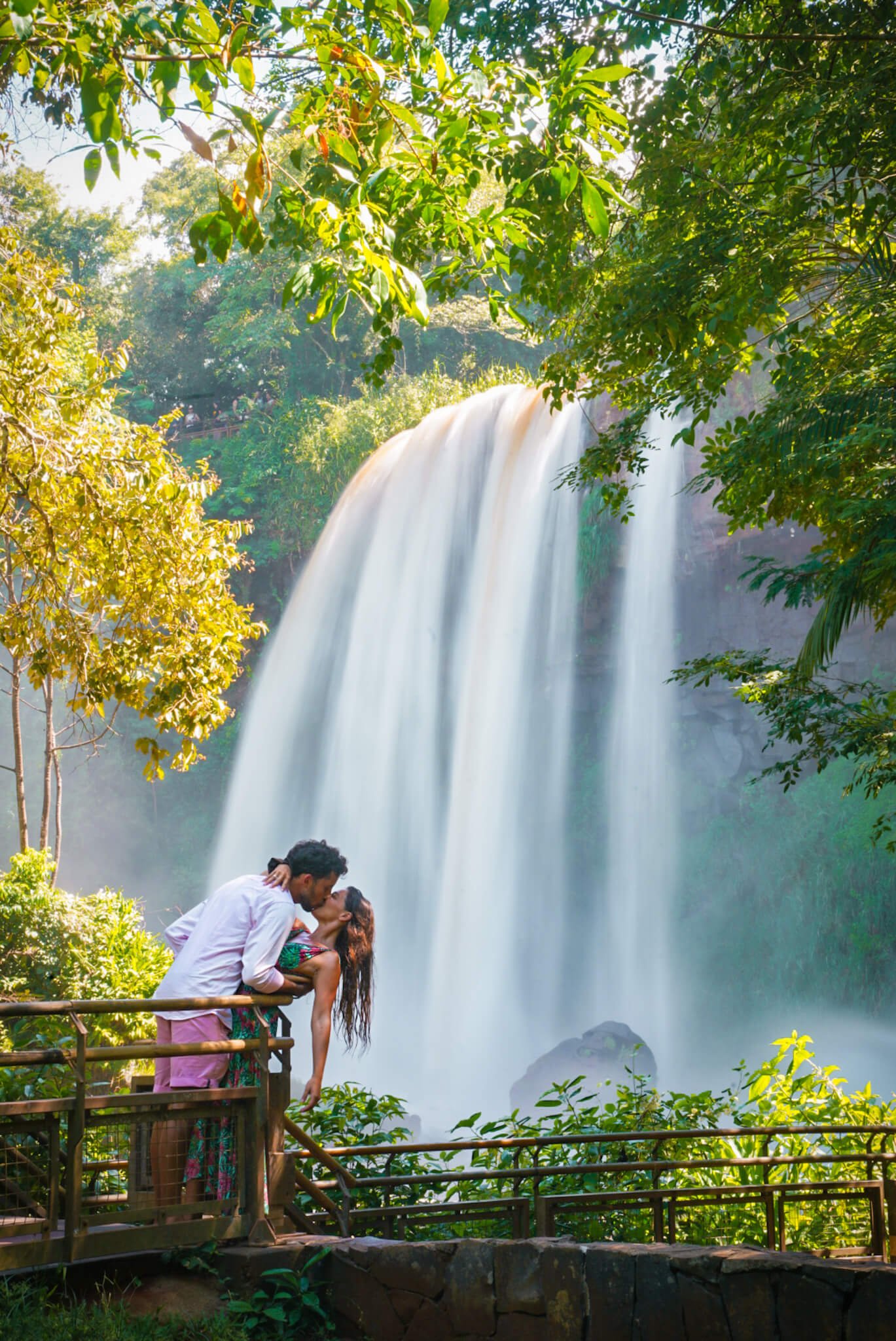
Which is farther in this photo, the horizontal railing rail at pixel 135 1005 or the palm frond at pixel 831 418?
the palm frond at pixel 831 418

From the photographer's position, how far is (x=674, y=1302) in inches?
135

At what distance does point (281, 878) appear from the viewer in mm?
3893

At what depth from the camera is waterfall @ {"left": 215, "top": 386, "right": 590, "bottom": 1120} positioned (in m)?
16.3

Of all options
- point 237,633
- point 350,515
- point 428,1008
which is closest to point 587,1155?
point 237,633

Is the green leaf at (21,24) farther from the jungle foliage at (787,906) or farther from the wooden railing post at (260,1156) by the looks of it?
the jungle foliage at (787,906)

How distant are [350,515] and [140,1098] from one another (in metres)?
16.6

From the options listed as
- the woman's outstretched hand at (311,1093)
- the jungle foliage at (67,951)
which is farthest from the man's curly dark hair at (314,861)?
the jungle foliage at (67,951)

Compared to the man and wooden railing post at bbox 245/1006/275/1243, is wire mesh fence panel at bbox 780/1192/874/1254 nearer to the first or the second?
wooden railing post at bbox 245/1006/275/1243

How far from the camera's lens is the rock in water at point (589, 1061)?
44.1 ft

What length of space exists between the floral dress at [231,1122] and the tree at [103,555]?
3019 mm

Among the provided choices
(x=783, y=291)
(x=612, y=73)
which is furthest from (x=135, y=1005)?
(x=783, y=291)

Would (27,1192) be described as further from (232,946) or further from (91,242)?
(91,242)

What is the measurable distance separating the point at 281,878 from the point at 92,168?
2.20 metres

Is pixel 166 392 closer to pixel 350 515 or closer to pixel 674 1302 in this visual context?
pixel 350 515
